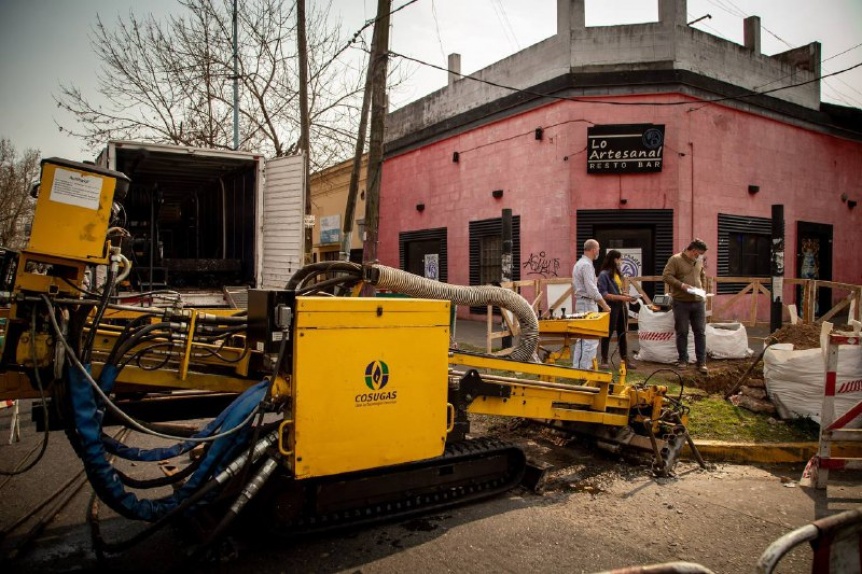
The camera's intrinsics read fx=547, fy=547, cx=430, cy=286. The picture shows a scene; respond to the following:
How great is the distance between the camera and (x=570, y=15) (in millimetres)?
13508

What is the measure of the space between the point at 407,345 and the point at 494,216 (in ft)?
42.5

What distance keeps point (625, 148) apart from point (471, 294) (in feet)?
35.2

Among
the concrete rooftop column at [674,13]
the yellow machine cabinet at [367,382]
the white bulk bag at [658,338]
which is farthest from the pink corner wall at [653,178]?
the yellow machine cabinet at [367,382]

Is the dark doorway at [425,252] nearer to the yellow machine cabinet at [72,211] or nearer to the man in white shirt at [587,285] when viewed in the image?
the man in white shirt at [587,285]

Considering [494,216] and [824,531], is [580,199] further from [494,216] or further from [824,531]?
[824,531]

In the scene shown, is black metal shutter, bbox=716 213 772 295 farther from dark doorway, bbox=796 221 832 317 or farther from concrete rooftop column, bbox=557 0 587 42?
concrete rooftop column, bbox=557 0 587 42

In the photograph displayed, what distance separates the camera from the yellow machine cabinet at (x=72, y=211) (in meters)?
2.82

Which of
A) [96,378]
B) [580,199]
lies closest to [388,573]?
[96,378]

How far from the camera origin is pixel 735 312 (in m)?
13.8

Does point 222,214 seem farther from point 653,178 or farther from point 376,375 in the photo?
point 653,178

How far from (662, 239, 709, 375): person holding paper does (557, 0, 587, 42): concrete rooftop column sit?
26.8ft

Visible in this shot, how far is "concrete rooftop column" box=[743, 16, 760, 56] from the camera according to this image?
15094mm

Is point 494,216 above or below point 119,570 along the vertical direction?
above

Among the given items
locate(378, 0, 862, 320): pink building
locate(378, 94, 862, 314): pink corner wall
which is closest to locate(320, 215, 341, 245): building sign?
locate(378, 94, 862, 314): pink corner wall
